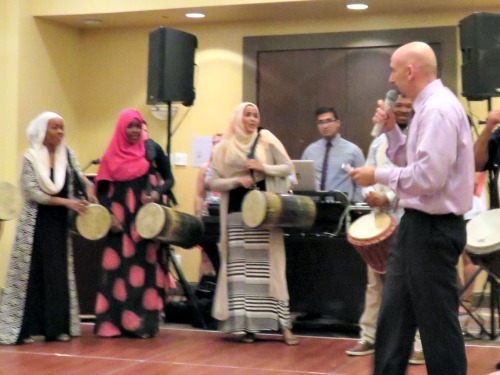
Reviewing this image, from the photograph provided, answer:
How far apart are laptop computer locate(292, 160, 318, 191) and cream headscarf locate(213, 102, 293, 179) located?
0.47 meters

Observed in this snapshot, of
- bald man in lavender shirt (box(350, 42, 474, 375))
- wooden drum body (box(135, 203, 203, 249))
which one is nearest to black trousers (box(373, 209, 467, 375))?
bald man in lavender shirt (box(350, 42, 474, 375))

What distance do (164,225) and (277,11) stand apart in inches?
119

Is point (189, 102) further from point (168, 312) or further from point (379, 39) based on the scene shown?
point (379, 39)

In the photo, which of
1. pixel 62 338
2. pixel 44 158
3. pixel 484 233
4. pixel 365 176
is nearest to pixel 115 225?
pixel 44 158

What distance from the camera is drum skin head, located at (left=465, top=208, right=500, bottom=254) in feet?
14.5

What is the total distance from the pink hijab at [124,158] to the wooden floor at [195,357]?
1061mm

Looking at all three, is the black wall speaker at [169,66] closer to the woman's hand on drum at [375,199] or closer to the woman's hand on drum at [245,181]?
the woman's hand on drum at [245,181]

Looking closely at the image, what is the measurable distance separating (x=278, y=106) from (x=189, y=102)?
194 cm

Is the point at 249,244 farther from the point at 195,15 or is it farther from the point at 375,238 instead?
the point at 195,15

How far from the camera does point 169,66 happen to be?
6535 millimetres

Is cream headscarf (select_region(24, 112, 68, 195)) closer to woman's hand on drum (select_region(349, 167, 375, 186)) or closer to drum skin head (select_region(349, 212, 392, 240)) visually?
drum skin head (select_region(349, 212, 392, 240))

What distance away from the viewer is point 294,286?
6359 millimetres

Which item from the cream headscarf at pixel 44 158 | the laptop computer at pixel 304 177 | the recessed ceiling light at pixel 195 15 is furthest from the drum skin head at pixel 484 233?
the recessed ceiling light at pixel 195 15

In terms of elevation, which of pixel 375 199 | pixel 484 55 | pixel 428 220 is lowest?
pixel 428 220
